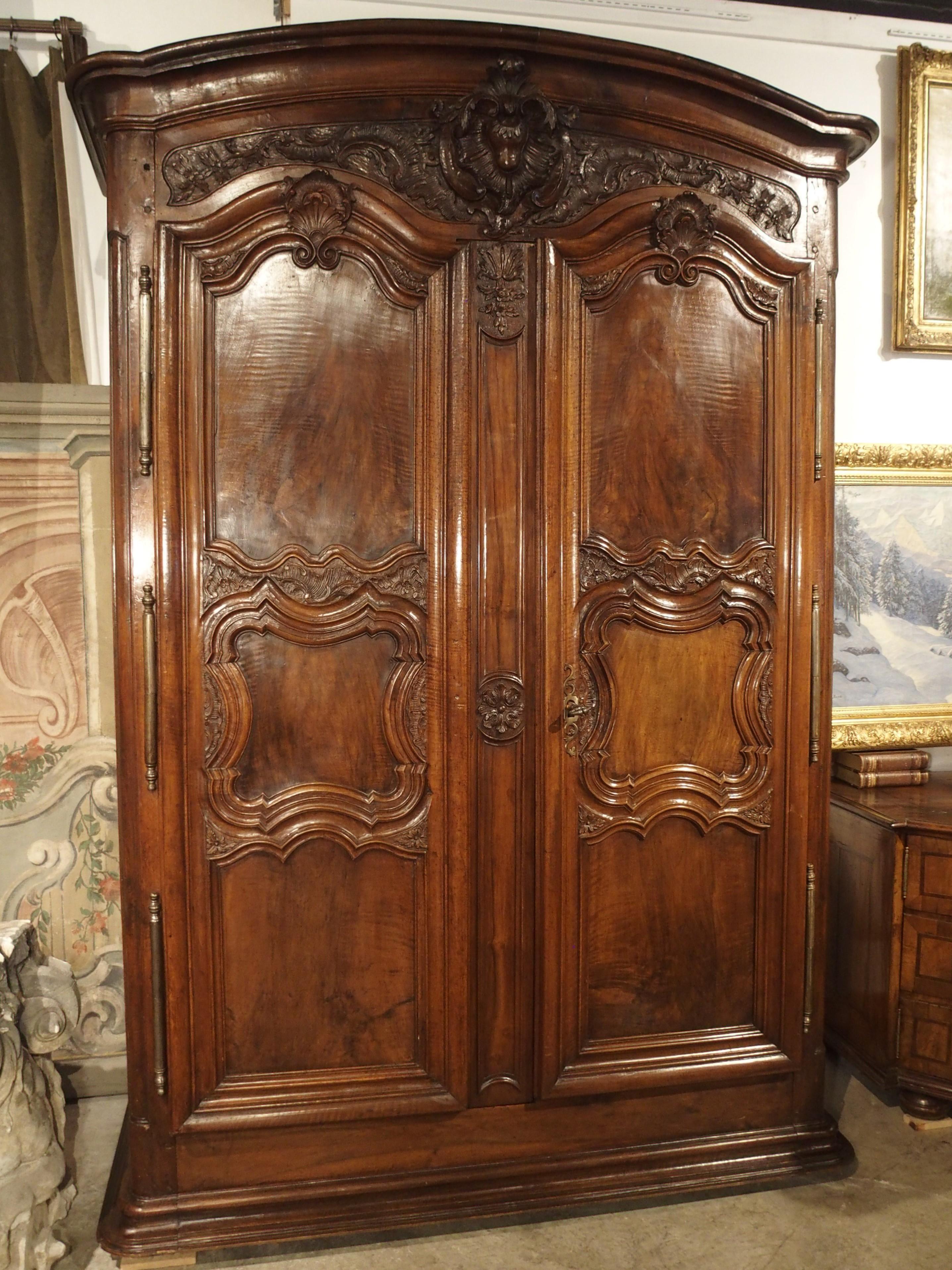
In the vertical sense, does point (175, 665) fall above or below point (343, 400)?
below

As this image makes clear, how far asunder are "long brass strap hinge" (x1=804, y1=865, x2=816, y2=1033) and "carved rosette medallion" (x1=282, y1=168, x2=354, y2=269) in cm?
172

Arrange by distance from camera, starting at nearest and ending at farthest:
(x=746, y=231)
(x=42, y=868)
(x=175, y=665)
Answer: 1. (x=175, y=665)
2. (x=746, y=231)
3. (x=42, y=868)

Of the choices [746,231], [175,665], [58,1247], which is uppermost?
[746,231]

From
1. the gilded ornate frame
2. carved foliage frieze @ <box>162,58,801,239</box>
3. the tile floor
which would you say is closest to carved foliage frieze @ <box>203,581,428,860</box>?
carved foliage frieze @ <box>162,58,801,239</box>

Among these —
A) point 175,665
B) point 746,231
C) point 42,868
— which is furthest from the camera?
point 42,868

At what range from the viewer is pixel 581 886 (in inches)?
83.3

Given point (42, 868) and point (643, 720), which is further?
point (42, 868)

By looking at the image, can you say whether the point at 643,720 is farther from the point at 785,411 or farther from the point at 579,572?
the point at 785,411

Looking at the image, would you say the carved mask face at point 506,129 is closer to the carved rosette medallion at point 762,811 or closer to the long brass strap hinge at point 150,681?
the long brass strap hinge at point 150,681

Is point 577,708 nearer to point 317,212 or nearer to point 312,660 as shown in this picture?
point 312,660

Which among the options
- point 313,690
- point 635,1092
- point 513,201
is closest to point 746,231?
point 513,201

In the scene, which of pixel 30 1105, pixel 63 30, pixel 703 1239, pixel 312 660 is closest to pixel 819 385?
pixel 312 660

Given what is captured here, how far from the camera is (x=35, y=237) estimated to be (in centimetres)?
247

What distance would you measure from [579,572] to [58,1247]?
5.82 feet
